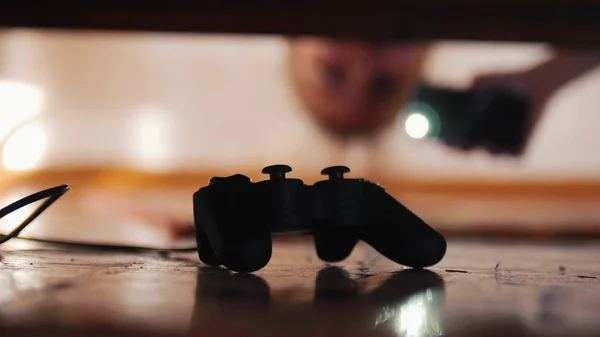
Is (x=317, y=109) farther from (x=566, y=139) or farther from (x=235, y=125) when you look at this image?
(x=566, y=139)

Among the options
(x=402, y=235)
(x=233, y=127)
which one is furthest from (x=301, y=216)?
(x=233, y=127)

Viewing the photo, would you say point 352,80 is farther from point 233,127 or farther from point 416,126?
point 233,127

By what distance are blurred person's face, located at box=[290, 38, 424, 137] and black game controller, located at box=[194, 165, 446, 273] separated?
2.26 ft

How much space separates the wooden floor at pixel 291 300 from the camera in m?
0.27

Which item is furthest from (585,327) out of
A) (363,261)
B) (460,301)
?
(363,261)

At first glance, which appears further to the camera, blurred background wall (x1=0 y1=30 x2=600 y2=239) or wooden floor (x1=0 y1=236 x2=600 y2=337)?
blurred background wall (x1=0 y1=30 x2=600 y2=239)

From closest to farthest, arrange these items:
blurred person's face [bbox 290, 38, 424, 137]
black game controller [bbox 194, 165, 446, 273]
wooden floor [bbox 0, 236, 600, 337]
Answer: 1. wooden floor [bbox 0, 236, 600, 337]
2. black game controller [bbox 194, 165, 446, 273]
3. blurred person's face [bbox 290, 38, 424, 137]

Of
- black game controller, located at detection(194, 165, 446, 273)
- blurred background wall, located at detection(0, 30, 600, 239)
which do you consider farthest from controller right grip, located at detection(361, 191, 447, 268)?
blurred background wall, located at detection(0, 30, 600, 239)

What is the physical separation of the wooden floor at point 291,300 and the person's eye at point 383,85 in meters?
0.69

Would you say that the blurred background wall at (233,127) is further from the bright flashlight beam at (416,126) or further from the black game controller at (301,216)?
the black game controller at (301,216)

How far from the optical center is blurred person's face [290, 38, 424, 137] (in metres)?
1.17

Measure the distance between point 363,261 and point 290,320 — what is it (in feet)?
1.08

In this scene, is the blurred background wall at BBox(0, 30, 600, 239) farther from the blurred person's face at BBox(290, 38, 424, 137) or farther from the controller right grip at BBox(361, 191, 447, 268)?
the controller right grip at BBox(361, 191, 447, 268)

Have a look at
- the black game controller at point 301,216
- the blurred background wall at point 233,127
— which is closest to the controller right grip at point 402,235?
the black game controller at point 301,216
